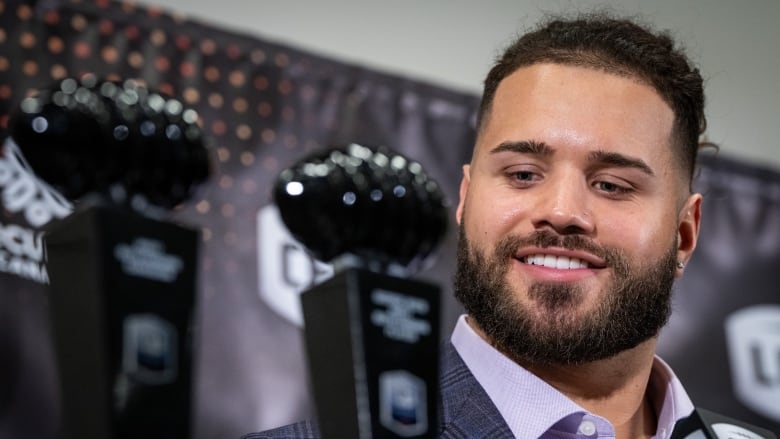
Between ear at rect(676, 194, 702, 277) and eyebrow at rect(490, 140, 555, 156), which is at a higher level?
eyebrow at rect(490, 140, 555, 156)

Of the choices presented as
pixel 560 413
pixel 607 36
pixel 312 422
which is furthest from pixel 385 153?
pixel 607 36

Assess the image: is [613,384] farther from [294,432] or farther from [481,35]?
[481,35]

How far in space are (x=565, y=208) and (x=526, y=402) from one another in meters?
0.21

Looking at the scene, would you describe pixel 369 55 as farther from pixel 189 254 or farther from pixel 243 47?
pixel 189 254

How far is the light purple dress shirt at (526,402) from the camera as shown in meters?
1.06

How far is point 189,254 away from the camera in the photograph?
20.6 inches

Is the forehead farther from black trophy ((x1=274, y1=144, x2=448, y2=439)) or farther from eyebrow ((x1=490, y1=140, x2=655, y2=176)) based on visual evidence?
black trophy ((x1=274, y1=144, x2=448, y2=439))

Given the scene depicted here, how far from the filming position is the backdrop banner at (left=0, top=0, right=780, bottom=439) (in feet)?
5.51

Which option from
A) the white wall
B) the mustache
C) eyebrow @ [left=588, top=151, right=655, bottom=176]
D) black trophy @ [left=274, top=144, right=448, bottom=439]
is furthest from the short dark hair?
the white wall

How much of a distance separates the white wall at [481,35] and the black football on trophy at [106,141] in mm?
1477

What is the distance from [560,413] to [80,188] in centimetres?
68

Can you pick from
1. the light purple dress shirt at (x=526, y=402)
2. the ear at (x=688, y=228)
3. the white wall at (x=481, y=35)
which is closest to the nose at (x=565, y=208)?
the light purple dress shirt at (x=526, y=402)

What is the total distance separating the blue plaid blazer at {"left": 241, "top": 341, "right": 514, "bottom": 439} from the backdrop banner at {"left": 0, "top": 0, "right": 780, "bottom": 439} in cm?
48

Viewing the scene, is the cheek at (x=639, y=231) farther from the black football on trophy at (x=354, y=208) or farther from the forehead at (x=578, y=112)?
the black football on trophy at (x=354, y=208)
